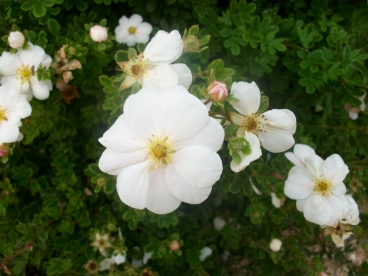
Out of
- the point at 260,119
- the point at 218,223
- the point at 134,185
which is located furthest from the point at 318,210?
the point at 218,223

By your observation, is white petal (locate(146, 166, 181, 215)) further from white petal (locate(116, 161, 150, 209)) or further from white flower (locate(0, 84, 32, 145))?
white flower (locate(0, 84, 32, 145))

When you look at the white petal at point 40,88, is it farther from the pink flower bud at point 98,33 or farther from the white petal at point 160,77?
the white petal at point 160,77

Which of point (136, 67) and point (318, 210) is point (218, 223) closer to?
point (318, 210)

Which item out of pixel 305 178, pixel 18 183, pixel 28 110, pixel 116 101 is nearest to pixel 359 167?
pixel 305 178

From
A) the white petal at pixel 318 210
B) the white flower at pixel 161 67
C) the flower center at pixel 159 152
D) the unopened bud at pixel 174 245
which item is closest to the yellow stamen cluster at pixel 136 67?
the white flower at pixel 161 67

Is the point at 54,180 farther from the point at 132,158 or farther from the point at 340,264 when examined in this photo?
the point at 340,264

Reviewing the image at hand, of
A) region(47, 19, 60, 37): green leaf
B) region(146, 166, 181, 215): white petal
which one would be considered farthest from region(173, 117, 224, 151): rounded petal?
region(47, 19, 60, 37): green leaf
